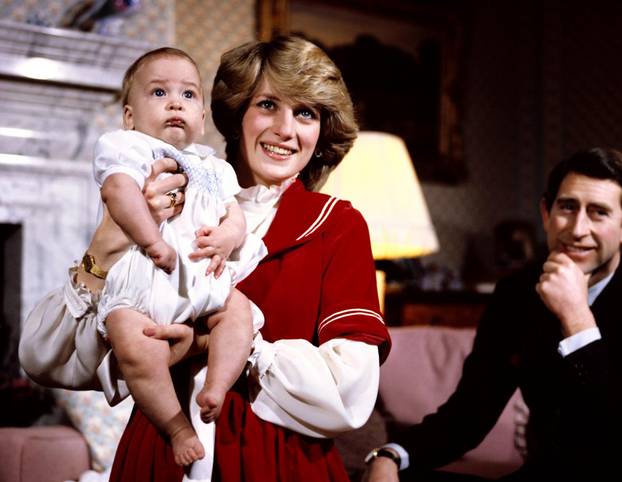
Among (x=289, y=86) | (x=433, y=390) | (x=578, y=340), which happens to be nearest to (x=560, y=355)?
(x=578, y=340)

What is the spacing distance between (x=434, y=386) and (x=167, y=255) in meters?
1.84

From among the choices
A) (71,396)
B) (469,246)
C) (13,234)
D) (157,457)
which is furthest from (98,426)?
(469,246)

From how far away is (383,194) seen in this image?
3043 mm

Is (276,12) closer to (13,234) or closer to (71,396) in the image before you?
(13,234)

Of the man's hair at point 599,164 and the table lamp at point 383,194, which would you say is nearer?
the man's hair at point 599,164

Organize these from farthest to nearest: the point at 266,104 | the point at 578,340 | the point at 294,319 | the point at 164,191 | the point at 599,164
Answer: the point at 599,164
the point at 578,340
the point at 266,104
the point at 294,319
the point at 164,191

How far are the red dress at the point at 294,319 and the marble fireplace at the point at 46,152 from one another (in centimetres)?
221

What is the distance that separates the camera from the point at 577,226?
2123 millimetres

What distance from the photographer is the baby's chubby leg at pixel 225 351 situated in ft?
3.80

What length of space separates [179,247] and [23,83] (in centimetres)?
240

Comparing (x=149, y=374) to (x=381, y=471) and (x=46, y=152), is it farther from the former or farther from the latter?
(x=46, y=152)

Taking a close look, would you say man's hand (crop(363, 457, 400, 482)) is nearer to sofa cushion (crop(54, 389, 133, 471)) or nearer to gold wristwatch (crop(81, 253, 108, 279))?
gold wristwatch (crop(81, 253, 108, 279))

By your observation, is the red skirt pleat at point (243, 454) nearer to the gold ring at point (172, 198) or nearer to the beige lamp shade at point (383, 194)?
the gold ring at point (172, 198)

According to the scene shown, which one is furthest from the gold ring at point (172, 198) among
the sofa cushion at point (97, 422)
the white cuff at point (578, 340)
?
the sofa cushion at point (97, 422)
